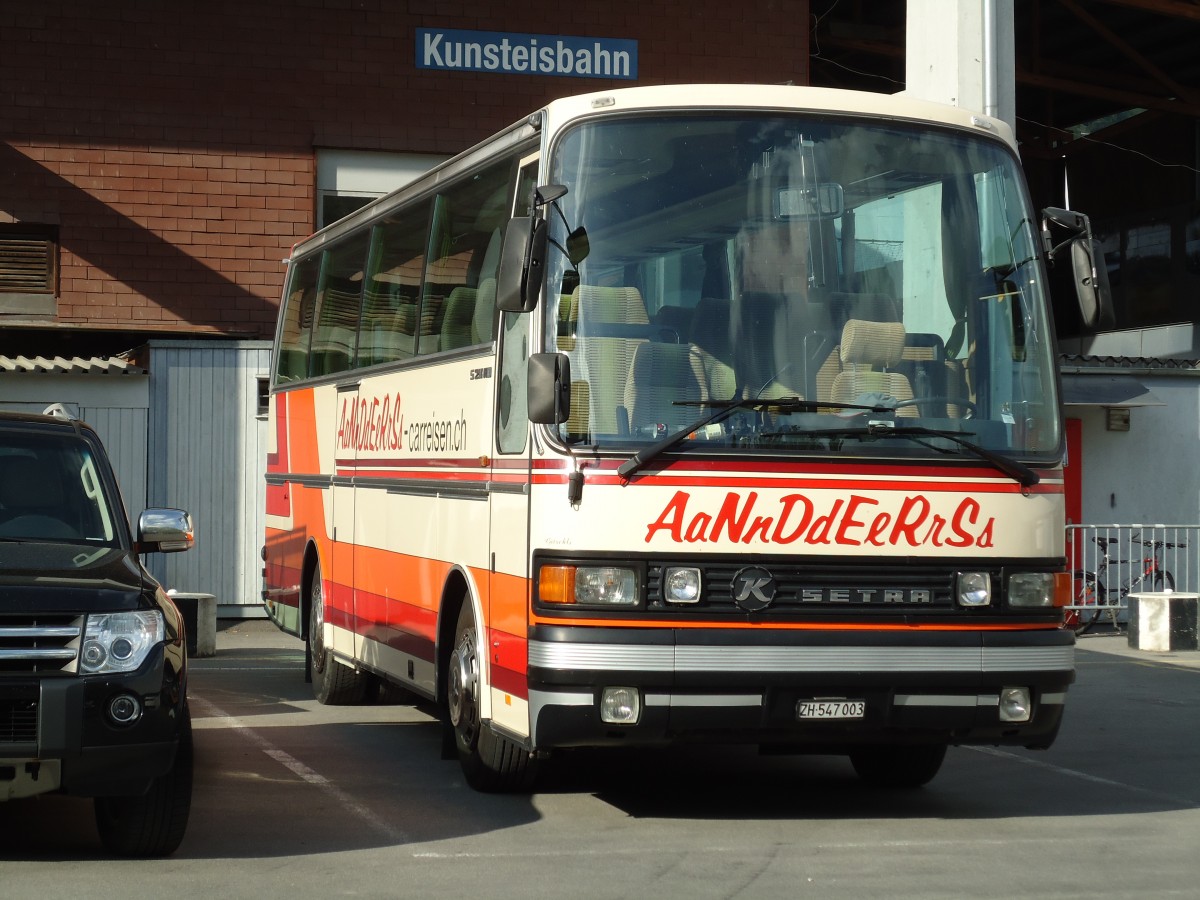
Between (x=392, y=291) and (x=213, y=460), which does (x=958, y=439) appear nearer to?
(x=392, y=291)

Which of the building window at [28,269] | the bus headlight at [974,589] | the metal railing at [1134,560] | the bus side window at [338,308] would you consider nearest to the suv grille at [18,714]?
the bus headlight at [974,589]

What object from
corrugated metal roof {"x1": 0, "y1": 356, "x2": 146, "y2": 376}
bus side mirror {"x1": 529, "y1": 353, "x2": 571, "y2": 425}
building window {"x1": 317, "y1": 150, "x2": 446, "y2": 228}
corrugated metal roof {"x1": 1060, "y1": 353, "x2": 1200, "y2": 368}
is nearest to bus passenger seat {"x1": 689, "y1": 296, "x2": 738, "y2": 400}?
bus side mirror {"x1": 529, "y1": 353, "x2": 571, "y2": 425}

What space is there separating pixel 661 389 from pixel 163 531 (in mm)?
2259

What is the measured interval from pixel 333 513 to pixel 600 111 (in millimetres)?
5119

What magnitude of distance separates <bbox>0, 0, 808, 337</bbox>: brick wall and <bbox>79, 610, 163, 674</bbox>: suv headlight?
46.1 feet

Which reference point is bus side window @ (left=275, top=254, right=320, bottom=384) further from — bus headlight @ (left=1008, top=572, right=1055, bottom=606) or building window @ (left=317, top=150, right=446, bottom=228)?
bus headlight @ (left=1008, top=572, right=1055, bottom=606)

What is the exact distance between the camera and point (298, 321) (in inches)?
564

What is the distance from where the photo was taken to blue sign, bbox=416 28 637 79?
840 inches

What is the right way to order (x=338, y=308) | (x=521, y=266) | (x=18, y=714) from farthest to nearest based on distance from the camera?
(x=338, y=308), (x=521, y=266), (x=18, y=714)

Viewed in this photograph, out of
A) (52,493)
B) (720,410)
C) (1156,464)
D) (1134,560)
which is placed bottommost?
(1134,560)

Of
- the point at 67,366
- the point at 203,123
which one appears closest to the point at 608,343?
the point at 67,366

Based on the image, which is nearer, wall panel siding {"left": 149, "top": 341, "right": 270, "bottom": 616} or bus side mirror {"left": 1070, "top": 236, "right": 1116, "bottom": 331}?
bus side mirror {"left": 1070, "top": 236, "right": 1116, "bottom": 331}

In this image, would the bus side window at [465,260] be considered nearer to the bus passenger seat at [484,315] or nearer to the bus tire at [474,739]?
the bus passenger seat at [484,315]

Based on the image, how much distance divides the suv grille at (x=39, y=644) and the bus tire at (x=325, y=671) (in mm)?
5909
